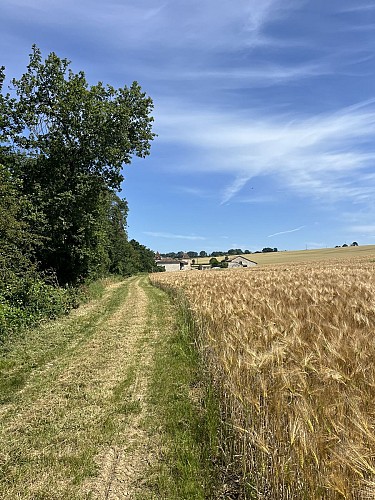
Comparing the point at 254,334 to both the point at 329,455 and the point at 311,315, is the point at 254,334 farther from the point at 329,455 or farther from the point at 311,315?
the point at 329,455

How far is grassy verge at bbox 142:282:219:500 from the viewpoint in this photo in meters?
3.48

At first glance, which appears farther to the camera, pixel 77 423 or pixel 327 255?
pixel 327 255

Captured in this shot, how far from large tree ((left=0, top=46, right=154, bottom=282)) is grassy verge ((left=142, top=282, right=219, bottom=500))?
570 inches

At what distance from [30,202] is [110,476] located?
17.1 m

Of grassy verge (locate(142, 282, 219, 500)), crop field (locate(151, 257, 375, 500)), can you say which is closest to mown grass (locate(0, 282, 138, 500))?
grassy verge (locate(142, 282, 219, 500))

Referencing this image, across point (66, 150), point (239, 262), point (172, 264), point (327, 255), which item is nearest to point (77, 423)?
point (66, 150)

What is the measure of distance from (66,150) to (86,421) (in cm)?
1919

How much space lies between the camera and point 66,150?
69.9 ft

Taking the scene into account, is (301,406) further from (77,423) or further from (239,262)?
(239,262)

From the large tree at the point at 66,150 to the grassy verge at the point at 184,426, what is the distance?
14.5 meters

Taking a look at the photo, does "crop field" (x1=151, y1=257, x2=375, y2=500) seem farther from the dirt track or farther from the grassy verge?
the dirt track

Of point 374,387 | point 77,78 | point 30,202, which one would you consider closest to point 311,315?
point 374,387

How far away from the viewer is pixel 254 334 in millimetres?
5164

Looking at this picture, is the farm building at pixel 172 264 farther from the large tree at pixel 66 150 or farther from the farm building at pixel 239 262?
the large tree at pixel 66 150
